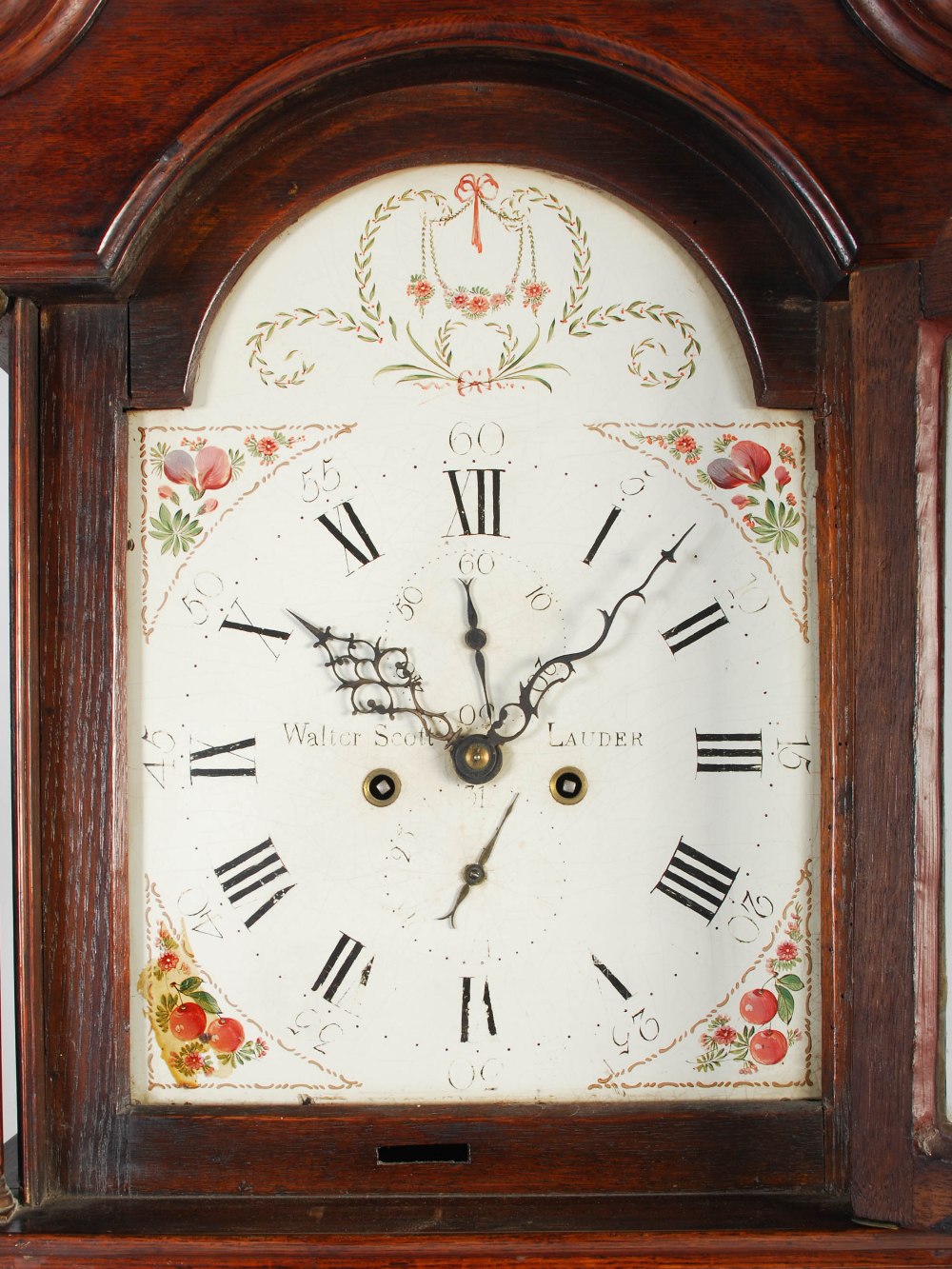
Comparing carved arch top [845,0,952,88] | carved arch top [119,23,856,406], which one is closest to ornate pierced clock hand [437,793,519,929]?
carved arch top [119,23,856,406]

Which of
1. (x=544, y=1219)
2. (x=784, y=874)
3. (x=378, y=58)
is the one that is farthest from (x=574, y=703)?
(x=378, y=58)

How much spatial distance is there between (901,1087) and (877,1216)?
130 mm

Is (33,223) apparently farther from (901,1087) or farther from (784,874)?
(901,1087)

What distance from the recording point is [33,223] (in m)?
1.21

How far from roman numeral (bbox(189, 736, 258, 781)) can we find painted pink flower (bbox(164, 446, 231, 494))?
0.93 feet

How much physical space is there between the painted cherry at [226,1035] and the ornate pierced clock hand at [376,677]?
14.4 inches

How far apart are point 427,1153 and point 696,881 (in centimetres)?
42

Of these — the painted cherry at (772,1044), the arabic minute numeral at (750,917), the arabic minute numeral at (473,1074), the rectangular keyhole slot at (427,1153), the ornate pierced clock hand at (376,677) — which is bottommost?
the rectangular keyhole slot at (427,1153)

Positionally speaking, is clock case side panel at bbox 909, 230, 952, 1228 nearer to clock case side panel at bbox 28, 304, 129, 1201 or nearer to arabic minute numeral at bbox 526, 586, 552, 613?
arabic minute numeral at bbox 526, 586, 552, 613

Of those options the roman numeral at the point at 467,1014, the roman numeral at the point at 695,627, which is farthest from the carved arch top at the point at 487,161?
the roman numeral at the point at 467,1014

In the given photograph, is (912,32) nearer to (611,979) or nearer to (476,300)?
(476,300)

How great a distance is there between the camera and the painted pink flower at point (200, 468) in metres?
1.29

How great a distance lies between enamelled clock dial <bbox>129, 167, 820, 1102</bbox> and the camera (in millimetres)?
1267

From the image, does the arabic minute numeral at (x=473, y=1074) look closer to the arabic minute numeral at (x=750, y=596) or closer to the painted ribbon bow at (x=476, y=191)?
the arabic minute numeral at (x=750, y=596)
